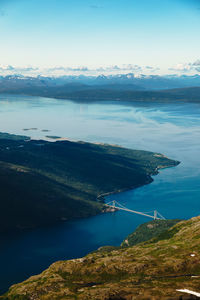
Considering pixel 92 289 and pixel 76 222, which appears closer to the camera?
pixel 92 289

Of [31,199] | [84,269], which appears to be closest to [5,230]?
[31,199]

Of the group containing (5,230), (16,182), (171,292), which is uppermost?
(171,292)

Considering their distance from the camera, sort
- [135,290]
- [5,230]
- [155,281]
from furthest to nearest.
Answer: [5,230] → [155,281] → [135,290]

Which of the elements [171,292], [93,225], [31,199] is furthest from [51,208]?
[171,292]

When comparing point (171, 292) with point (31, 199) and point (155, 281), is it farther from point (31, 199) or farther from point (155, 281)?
point (31, 199)

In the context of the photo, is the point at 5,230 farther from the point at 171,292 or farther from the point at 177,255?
the point at 171,292

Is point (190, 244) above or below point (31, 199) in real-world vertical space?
above

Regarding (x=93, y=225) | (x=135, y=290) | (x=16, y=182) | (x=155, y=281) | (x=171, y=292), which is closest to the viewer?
(x=171, y=292)
